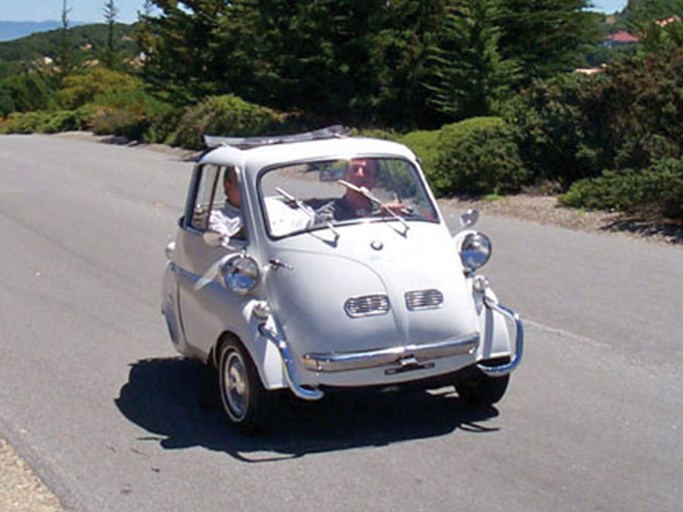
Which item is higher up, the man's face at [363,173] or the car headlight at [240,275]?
the man's face at [363,173]

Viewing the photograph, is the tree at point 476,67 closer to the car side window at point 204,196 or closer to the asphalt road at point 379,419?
the asphalt road at point 379,419

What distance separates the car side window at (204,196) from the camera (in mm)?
7859

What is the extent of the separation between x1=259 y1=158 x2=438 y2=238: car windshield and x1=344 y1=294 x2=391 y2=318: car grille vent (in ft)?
2.40

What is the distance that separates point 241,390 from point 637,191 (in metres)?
8.86

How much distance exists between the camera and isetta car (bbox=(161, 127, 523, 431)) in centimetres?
653

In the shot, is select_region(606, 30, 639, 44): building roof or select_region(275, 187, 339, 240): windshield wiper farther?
select_region(606, 30, 639, 44): building roof

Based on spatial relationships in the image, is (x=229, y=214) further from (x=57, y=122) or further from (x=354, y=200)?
(x=57, y=122)

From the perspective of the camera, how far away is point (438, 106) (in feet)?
84.0

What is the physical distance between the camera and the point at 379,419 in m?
7.22

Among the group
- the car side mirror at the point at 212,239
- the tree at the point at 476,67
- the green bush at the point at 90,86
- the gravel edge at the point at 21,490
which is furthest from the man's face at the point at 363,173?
the green bush at the point at 90,86

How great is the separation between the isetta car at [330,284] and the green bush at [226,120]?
21.8m

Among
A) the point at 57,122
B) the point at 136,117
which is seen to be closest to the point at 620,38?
the point at 136,117

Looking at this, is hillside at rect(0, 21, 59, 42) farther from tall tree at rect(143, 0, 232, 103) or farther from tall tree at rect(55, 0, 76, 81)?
tall tree at rect(143, 0, 232, 103)

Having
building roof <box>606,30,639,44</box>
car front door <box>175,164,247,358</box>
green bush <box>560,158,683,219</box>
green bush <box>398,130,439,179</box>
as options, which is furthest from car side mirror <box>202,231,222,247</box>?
building roof <box>606,30,639,44</box>
